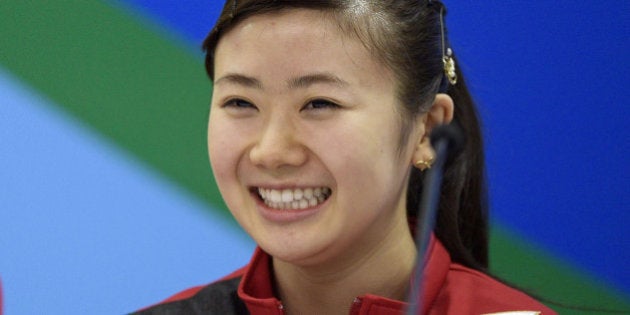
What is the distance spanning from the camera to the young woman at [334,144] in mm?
1177

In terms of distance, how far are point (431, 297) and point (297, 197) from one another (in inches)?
10.7

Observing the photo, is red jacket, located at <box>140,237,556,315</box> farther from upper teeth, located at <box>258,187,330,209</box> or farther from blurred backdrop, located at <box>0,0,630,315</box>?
blurred backdrop, located at <box>0,0,630,315</box>

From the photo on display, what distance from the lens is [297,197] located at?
1.22 meters

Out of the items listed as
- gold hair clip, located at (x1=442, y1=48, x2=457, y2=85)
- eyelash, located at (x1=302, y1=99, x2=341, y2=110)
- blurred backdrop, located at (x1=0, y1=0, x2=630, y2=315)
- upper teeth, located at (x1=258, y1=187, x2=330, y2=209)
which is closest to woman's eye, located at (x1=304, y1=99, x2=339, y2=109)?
eyelash, located at (x1=302, y1=99, x2=341, y2=110)

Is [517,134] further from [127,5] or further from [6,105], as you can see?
[6,105]

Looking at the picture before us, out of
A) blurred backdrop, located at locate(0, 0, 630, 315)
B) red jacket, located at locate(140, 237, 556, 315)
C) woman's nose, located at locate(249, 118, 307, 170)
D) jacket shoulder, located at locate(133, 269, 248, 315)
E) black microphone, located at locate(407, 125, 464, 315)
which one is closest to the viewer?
black microphone, located at locate(407, 125, 464, 315)

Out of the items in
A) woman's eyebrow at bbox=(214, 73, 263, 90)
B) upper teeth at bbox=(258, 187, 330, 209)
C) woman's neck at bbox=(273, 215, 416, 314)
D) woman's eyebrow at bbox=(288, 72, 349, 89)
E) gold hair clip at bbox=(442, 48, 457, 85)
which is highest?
gold hair clip at bbox=(442, 48, 457, 85)

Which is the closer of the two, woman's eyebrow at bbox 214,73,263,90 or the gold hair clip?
woman's eyebrow at bbox 214,73,263,90

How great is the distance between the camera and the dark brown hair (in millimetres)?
1212

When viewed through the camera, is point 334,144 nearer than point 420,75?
Yes

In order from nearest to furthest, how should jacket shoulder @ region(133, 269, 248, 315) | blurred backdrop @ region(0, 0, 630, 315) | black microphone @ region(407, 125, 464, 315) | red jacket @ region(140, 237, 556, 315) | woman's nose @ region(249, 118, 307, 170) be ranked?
black microphone @ region(407, 125, 464, 315) → woman's nose @ region(249, 118, 307, 170) → red jacket @ region(140, 237, 556, 315) → jacket shoulder @ region(133, 269, 248, 315) → blurred backdrop @ region(0, 0, 630, 315)

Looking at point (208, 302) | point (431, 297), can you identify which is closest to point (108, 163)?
point (208, 302)

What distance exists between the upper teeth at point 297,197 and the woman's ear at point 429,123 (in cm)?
16

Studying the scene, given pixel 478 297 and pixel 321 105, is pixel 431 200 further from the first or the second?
pixel 478 297
